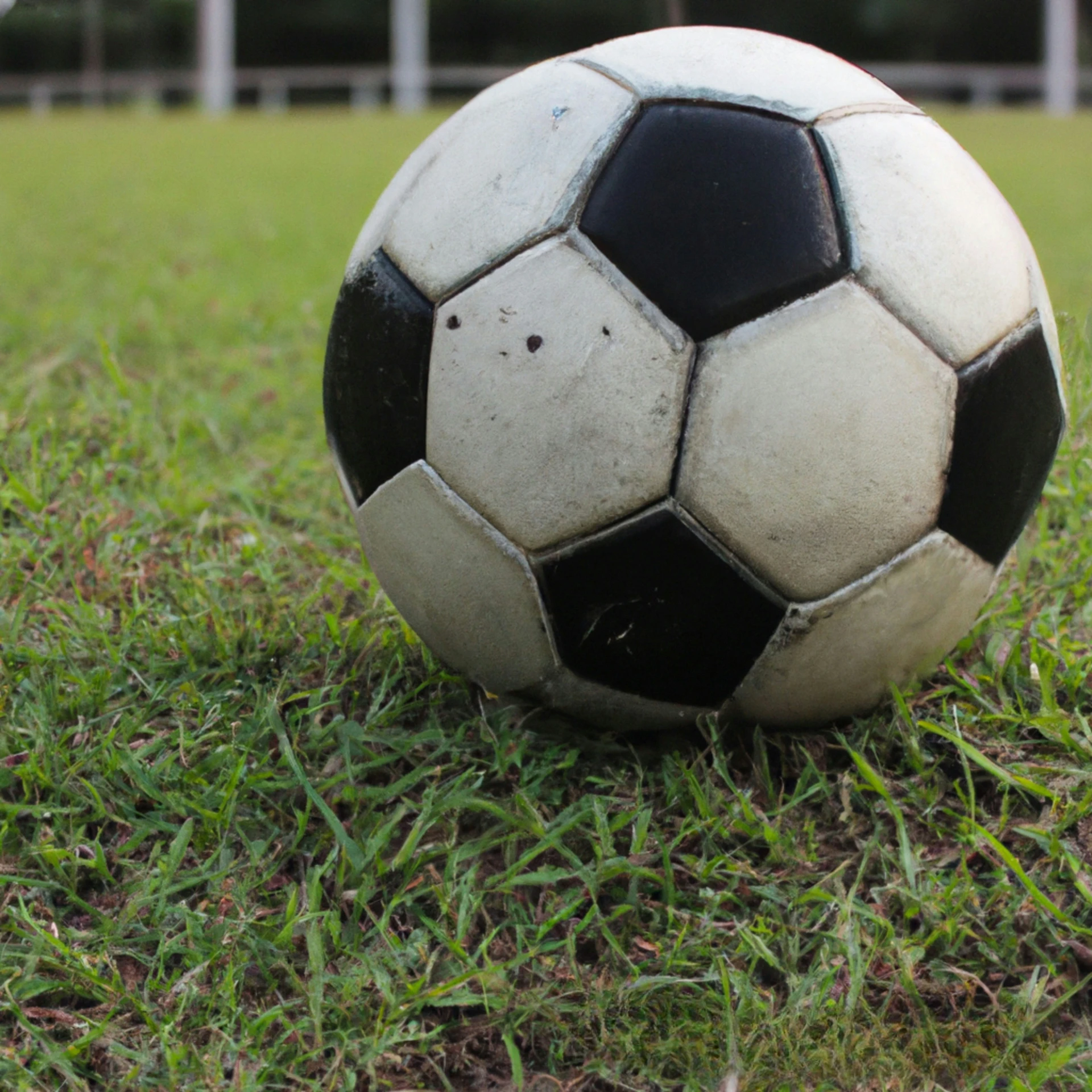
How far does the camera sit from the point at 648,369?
1.68m

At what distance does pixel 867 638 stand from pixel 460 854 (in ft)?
2.25

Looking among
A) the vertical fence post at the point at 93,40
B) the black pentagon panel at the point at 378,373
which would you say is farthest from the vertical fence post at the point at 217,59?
the black pentagon panel at the point at 378,373

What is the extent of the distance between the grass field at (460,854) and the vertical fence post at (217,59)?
31.9m

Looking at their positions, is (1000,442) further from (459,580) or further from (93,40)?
(93,40)

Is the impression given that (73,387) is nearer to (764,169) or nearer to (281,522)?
(281,522)

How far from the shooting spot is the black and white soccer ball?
66.6 inches

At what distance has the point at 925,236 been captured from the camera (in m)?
1.77

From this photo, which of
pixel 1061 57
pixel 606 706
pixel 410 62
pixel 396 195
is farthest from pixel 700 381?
pixel 1061 57

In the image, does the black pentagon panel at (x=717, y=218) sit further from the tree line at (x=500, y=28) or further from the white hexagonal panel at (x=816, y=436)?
the tree line at (x=500, y=28)

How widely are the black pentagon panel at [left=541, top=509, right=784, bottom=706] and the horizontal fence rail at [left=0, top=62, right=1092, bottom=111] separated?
31.6 m

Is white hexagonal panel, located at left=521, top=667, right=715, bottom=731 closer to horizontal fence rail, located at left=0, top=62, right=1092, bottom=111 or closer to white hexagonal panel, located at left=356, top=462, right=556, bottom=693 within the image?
white hexagonal panel, located at left=356, top=462, right=556, bottom=693

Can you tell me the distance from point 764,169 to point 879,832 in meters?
1.00

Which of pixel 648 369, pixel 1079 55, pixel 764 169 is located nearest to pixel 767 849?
pixel 648 369

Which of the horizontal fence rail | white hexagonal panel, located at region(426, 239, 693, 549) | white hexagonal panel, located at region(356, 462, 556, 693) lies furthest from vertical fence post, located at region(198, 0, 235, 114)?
white hexagonal panel, located at region(426, 239, 693, 549)
